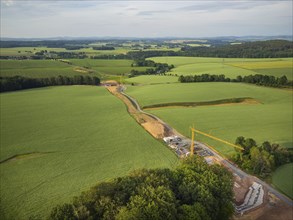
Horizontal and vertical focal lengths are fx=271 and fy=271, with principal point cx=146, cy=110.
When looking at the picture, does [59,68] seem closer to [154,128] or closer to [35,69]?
[35,69]

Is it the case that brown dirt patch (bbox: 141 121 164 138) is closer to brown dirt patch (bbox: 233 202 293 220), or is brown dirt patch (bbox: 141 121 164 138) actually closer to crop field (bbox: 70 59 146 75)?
brown dirt patch (bbox: 233 202 293 220)

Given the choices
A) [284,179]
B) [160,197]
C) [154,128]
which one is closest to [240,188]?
[284,179]

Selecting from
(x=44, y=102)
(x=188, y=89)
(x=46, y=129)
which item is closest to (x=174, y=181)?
(x=46, y=129)

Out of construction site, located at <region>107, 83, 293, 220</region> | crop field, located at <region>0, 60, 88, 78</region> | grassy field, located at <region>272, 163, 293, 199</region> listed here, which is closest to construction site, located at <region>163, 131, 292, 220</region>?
construction site, located at <region>107, 83, 293, 220</region>

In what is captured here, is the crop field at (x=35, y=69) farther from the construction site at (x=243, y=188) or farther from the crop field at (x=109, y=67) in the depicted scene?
the construction site at (x=243, y=188)

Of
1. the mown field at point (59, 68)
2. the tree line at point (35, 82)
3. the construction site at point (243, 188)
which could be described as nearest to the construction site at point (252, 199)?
the construction site at point (243, 188)
